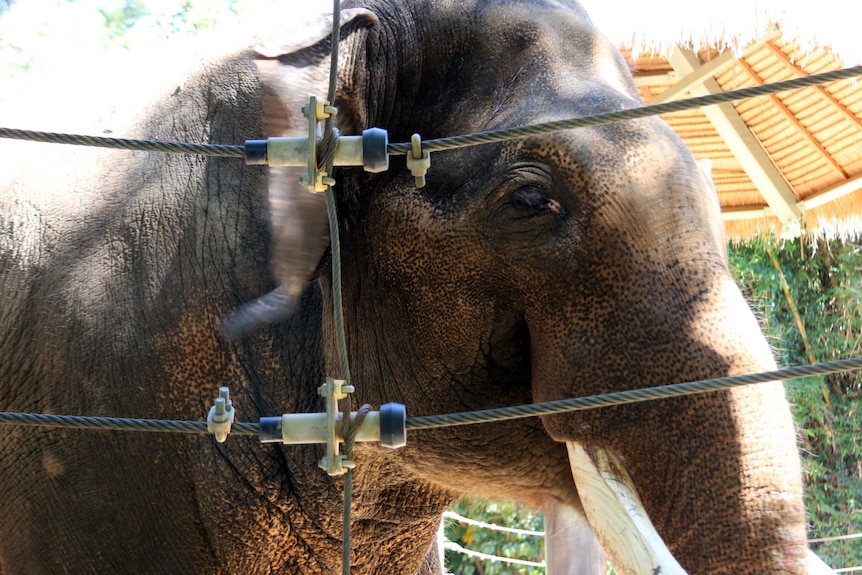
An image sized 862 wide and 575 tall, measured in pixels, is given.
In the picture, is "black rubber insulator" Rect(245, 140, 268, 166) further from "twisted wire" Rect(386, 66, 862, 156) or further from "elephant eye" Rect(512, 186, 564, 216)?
"elephant eye" Rect(512, 186, 564, 216)

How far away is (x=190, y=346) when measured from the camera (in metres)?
2.15

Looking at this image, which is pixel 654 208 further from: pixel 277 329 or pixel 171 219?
pixel 171 219

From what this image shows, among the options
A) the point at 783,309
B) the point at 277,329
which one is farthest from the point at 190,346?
the point at 783,309

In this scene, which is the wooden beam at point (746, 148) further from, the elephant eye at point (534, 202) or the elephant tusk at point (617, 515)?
the elephant tusk at point (617, 515)

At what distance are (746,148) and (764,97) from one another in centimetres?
27

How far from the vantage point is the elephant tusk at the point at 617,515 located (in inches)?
62.9

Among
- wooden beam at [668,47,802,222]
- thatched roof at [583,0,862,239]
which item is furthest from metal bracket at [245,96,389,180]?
wooden beam at [668,47,802,222]

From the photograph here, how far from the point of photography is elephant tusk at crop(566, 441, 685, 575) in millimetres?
1599

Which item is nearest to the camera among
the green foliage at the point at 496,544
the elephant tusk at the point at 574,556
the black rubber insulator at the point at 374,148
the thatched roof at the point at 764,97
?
the black rubber insulator at the point at 374,148

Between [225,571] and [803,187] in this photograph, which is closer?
[225,571]

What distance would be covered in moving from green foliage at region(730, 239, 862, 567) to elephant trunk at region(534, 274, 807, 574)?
8016 mm

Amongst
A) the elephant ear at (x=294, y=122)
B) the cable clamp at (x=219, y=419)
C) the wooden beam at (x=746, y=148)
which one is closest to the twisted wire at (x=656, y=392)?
the cable clamp at (x=219, y=419)

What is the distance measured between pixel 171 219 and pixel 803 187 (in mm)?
3907

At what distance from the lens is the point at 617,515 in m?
1.67
